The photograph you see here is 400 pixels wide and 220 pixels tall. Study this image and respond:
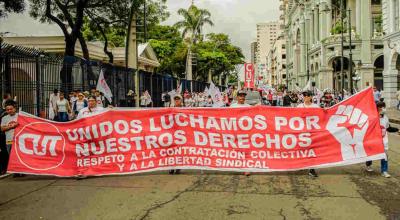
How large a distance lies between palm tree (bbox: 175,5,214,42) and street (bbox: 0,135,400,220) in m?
60.3

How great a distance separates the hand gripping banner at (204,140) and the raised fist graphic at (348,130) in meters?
0.02

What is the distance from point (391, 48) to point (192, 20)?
36.4 metres

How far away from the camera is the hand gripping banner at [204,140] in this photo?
931 centimetres

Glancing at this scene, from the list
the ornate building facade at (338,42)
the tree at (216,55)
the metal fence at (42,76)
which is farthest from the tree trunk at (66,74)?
the tree at (216,55)

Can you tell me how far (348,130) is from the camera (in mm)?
9414

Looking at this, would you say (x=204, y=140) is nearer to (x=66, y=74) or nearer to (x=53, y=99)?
(x=53, y=99)

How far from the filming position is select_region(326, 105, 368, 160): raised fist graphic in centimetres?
928

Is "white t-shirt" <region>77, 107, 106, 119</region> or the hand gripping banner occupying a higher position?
"white t-shirt" <region>77, 107, 106, 119</region>

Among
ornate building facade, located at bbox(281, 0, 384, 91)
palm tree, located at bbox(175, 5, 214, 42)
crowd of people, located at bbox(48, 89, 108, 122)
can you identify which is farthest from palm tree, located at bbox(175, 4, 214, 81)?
crowd of people, located at bbox(48, 89, 108, 122)

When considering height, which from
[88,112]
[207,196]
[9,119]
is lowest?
[207,196]

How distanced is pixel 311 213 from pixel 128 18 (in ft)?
78.1

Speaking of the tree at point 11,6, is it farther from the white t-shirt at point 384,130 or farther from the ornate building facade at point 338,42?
the ornate building facade at point 338,42

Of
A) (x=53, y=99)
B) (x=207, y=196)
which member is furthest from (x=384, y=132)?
(x=53, y=99)

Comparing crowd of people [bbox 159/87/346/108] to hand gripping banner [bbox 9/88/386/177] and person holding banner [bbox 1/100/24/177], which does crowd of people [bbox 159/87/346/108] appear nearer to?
person holding banner [bbox 1/100/24/177]
